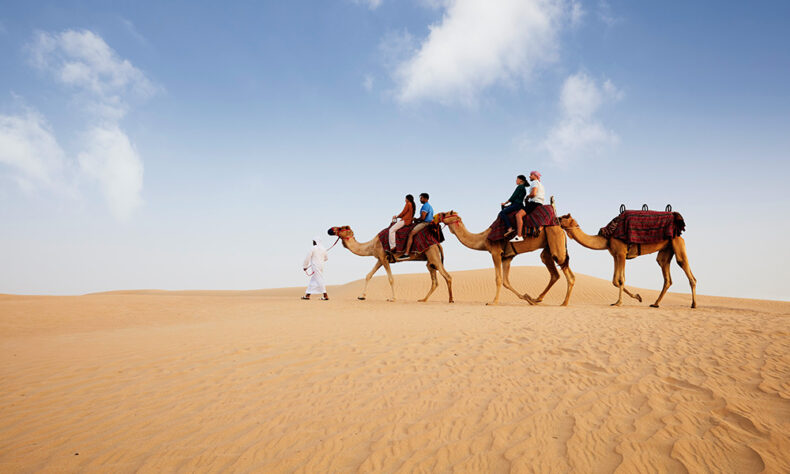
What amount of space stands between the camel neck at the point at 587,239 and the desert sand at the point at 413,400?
5.32m

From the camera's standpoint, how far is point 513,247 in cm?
1257

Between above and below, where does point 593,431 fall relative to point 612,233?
below

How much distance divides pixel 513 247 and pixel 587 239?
Result: 8.09ft

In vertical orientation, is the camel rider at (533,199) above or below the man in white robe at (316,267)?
above

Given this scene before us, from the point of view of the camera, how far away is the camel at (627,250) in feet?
39.2

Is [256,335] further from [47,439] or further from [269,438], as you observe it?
[269,438]

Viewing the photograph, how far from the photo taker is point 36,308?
12.8 metres

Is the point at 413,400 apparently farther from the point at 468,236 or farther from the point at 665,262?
the point at 665,262

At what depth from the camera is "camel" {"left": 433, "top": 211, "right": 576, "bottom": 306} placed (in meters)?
12.0

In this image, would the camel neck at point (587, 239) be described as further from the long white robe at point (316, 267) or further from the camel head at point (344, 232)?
the long white robe at point (316, 267)

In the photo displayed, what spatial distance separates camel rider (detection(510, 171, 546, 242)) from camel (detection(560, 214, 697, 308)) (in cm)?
156

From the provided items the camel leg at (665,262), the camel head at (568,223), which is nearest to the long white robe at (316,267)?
the camel head at (568,223)

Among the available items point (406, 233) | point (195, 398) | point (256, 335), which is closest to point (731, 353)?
point (195, 398)

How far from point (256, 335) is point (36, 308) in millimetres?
10069
